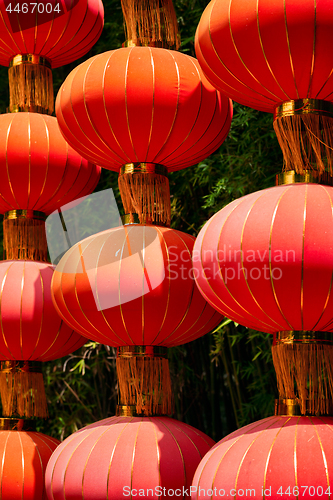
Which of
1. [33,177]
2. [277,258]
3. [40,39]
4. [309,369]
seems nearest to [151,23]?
[40,39]

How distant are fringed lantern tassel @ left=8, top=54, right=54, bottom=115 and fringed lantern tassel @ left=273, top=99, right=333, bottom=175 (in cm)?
95

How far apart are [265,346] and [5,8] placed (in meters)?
1.32

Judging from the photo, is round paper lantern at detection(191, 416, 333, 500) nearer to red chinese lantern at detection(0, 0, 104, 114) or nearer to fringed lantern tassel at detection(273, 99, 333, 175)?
fringed lantern tassel at detection(273, 99, 333, 175)

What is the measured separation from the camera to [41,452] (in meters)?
1.83

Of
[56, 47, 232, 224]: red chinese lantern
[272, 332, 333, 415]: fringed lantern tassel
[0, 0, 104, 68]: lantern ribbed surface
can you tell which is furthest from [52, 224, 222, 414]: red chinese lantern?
[0, 0, 104, 68]: lantern ribbed surface

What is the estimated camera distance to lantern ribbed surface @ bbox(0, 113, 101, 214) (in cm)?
192

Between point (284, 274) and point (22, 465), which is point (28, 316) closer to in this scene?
point (22, 465)

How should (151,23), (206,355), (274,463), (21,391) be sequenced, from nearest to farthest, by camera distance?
(274,463) → (151,23) → (21,391) → (206,355)

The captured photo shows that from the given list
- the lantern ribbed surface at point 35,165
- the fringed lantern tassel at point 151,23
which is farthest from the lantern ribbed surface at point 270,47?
the lantern ribbed surface at point 35,165

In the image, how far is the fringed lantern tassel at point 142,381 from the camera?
1613mm

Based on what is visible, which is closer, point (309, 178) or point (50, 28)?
point (309, 178)

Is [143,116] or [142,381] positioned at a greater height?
[143,116]

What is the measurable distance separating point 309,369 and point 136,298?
439 millimetres

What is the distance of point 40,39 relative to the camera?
6.68ft
